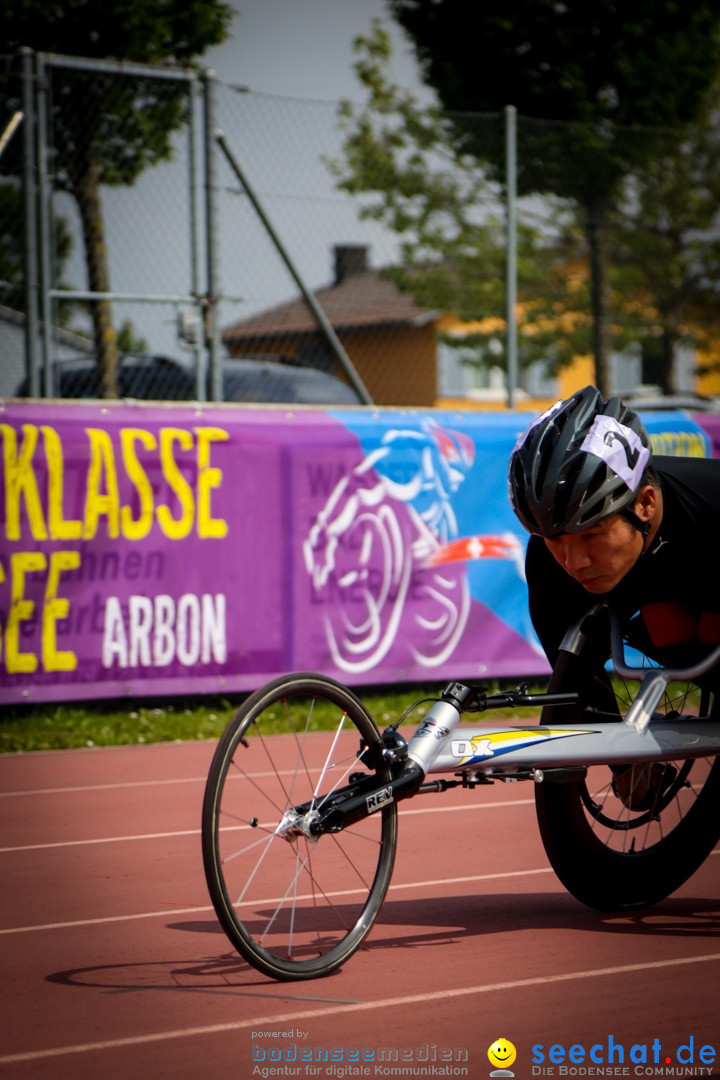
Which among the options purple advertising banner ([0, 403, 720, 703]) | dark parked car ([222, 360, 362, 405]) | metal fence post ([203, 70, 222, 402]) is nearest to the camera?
purple advertising banner ([0, 403, 720, 703])

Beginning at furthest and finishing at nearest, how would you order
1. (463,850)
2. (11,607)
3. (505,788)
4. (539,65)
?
(539,65) < (11,607) < (505,788) < (463,850)

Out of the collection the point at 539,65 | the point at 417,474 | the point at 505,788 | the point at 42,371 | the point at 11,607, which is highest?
the point at 539,65

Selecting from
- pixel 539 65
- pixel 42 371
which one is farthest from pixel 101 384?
pixel 539 65

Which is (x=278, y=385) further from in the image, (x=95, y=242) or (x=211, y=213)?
(x=95, y=242)

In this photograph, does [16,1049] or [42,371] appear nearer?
[16,1049]

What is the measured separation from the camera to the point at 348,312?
11344mm

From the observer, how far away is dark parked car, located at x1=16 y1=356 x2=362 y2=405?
32.6 feet

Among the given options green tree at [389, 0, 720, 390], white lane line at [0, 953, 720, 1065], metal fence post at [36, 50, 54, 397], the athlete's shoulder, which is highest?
green tree at [389, 0, 720, 390]

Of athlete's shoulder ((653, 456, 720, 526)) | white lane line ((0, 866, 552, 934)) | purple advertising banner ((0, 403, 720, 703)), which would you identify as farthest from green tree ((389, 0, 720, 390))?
athlete's shoulder ((653, 456, 720, 526))

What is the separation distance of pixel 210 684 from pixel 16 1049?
5439 millimetres

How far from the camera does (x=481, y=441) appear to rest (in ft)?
33.2

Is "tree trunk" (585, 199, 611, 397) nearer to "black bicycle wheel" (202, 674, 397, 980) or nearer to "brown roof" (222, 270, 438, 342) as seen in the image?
"brown roof" (222, 270, 438, 342)

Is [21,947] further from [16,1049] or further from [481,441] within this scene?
[481,441]

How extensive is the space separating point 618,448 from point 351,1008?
1.68 meters
